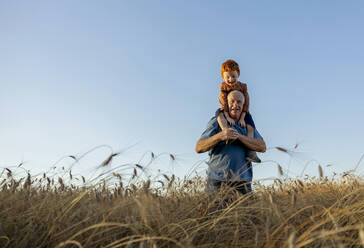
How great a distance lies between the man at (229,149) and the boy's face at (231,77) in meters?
0.16

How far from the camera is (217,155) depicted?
128 inches

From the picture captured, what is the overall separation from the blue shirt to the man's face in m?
0.14

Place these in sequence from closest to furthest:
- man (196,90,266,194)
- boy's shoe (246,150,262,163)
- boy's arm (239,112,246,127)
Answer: man (196,90,266,194)
boy's shoe (246,150,262,163)
boy's arm (239,112,246,127)

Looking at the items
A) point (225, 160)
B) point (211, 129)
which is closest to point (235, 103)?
point (211, 129)

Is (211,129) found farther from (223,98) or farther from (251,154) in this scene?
(251,154)

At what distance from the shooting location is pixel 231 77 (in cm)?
348

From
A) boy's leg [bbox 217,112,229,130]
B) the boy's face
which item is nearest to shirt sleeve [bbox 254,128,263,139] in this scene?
boy's leg [bbox 217,112,229,130]

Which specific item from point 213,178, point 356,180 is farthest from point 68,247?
point 356,180

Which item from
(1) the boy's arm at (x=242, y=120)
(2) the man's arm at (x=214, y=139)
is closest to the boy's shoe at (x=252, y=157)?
(1) the boy's arm at (x=242, y=120)

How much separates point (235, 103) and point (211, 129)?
394 mm

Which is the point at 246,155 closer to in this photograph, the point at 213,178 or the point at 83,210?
the point at 213,178

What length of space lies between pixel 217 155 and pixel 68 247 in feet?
5.94

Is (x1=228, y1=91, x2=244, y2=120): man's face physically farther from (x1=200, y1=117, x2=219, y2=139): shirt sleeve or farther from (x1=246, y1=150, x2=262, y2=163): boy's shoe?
(x1=246, y1=150, x2=262, y2=163): boy's shoe

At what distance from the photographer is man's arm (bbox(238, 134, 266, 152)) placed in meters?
3.13
